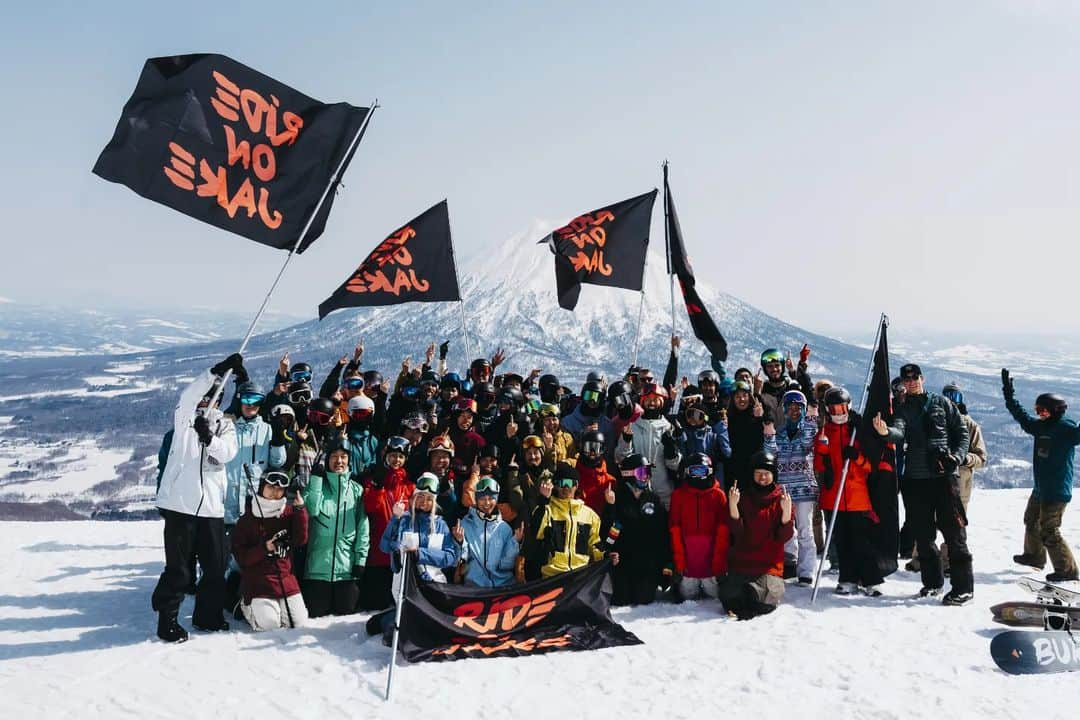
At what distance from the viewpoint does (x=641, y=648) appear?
7.05m

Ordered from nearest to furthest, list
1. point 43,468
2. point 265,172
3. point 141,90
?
point 141,90
point 265,172
point 43,468

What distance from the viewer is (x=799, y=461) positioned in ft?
28.3

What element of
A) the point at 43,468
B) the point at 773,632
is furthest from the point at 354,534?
the point at 43,468

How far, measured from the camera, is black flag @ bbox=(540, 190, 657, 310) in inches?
497

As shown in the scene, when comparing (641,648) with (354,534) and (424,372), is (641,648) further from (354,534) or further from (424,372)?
(424,372)

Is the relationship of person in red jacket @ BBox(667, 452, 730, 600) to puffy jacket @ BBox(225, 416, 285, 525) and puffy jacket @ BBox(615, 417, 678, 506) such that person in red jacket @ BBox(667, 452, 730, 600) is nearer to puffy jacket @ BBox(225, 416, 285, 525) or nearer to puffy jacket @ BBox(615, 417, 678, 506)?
puffy jacket @ BBox(615, 417, 678, 506)

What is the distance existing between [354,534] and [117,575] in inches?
153

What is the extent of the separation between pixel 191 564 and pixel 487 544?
2.72 metres

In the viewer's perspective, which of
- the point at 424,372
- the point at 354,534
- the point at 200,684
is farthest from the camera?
the point at 424,372

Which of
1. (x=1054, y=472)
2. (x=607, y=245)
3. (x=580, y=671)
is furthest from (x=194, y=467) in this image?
(x=1054, y=472)

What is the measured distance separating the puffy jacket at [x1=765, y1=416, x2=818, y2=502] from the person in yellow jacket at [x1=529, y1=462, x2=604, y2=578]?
2.20 m

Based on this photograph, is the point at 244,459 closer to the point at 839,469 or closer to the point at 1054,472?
the point at 839,469

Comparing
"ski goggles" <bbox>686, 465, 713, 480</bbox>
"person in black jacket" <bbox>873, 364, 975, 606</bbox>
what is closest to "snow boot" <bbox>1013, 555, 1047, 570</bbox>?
"person in black jacket" <bbox>873, 364, 975, 606</bbox>

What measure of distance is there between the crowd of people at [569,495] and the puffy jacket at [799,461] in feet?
0.05
